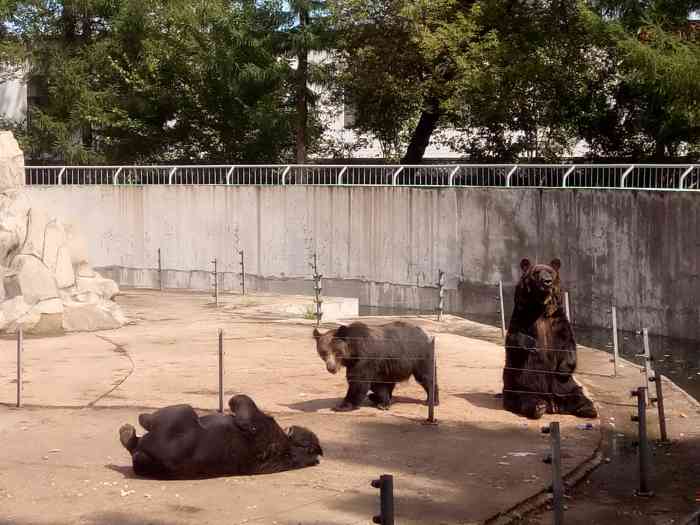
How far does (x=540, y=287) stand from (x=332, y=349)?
301 centimetres

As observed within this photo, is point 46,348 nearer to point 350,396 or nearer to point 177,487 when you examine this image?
point 350,396

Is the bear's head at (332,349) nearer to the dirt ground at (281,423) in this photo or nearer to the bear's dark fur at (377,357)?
the bear's dark fur at (377,357)

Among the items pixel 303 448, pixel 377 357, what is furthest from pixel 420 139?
pixel 303 448

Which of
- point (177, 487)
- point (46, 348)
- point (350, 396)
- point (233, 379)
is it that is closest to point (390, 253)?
point (46, 348)

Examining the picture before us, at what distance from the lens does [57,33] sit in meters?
49.3

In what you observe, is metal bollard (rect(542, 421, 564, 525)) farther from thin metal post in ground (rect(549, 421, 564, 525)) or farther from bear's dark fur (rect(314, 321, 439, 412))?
bear's dark fur (rect(314, 321, 439, 412))

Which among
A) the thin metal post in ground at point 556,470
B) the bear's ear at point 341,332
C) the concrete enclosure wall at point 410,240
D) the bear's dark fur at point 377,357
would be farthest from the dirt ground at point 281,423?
the concrete enclosure wall at point 410,240

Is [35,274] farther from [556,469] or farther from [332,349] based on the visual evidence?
[556,469]

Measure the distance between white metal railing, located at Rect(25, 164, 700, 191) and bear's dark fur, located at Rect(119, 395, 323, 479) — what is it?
18.3 meters

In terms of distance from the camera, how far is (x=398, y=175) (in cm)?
3738

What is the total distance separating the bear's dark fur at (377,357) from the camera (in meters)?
15.9

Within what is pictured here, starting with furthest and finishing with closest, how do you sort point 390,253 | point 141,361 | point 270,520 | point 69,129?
point 69,129
point 390,253
point 141,361
point 270,520

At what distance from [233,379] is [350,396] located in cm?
312

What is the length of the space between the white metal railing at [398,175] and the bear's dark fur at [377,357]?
46.1ft
